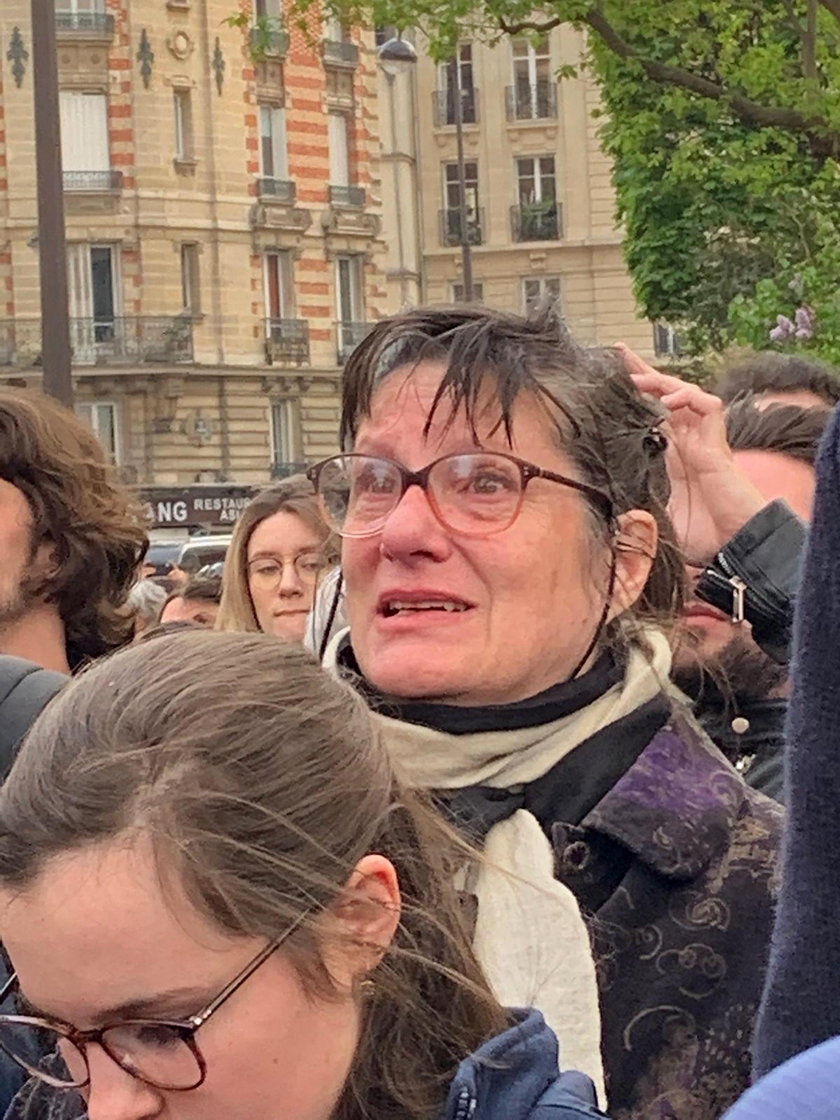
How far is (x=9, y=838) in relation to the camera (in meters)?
2.06

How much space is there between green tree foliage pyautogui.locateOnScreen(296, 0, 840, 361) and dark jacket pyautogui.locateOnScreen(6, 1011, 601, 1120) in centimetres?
975

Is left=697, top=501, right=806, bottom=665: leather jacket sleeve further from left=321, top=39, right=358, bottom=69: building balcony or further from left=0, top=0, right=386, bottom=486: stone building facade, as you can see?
left=321, top=39, right=358, bottom=69: building balcony

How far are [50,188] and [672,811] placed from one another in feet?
38.0

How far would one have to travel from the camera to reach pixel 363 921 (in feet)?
6.89

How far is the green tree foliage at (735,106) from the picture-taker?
48.4 ft

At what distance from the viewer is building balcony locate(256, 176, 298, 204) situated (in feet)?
156

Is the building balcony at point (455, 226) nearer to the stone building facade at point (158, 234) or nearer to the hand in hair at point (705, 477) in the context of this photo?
the stone building facade at point (158, 234)

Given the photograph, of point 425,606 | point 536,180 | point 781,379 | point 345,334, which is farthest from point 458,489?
point 536,180

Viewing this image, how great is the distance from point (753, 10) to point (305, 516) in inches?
427

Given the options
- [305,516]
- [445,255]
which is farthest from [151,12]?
[305,516]

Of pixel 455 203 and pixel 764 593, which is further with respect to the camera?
pixel 455 203

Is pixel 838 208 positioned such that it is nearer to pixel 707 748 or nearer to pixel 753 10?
pixel 753 10

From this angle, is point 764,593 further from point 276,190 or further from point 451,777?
point 276,190

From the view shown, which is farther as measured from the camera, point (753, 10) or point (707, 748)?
point (753, 10)
